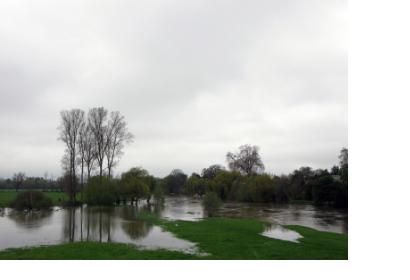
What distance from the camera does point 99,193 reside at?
135 ft

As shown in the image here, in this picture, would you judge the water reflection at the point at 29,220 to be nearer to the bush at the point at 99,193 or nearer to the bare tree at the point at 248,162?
the bush at the point at 99,193

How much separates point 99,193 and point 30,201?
8.26m

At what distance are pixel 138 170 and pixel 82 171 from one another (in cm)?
1212

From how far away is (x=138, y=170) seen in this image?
5400cm

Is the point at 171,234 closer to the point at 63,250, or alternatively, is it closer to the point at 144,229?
the point at 144,229

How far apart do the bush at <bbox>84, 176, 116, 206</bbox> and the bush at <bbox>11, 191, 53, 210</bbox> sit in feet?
17.9

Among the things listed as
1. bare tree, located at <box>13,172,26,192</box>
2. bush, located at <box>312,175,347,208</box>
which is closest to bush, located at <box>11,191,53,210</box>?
bush, located at <box>312,175,347,208</box>

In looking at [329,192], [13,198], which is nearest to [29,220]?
[13,198]

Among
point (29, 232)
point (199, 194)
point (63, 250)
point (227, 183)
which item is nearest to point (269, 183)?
point (227, 183)

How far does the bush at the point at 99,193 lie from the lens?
1618 inches

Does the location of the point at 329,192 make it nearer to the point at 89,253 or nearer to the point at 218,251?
the point at 218,251

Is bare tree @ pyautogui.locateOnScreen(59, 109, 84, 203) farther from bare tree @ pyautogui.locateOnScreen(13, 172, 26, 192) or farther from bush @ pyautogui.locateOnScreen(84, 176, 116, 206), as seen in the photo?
bare tree @ pyautogui.locateOnScreen(13, 172, 26, 192)

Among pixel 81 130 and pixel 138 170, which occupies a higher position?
pixel 81 130

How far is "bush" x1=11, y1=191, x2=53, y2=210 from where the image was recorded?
34.7 meters
